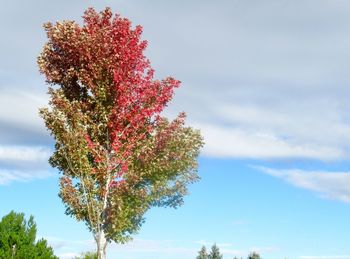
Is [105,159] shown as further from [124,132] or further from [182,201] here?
[182,201]

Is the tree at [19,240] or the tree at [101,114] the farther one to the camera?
the tree at [19,240]

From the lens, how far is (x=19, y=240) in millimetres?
36781

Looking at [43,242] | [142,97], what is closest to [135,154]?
[142,97]

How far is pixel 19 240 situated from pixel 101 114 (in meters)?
15.4

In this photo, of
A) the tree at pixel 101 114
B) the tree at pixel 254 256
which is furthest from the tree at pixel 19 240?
the tree at pixel 254 256

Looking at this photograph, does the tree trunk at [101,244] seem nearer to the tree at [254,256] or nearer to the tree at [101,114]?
the tree at [101,114]

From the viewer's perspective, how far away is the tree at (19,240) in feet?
118

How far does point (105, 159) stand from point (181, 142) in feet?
35.8

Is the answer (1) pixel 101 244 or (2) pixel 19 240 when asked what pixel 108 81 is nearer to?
(1) pixel 101 244

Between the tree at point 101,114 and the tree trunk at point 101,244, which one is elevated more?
the tree at point 101,114

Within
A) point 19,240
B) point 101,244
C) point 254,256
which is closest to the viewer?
point 101,244

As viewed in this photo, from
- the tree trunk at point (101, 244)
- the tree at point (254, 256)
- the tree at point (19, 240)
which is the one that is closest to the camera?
the tree trunk at point (101, 244)

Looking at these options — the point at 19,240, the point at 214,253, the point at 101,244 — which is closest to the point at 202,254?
the point at 214,253

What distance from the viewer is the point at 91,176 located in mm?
27078
